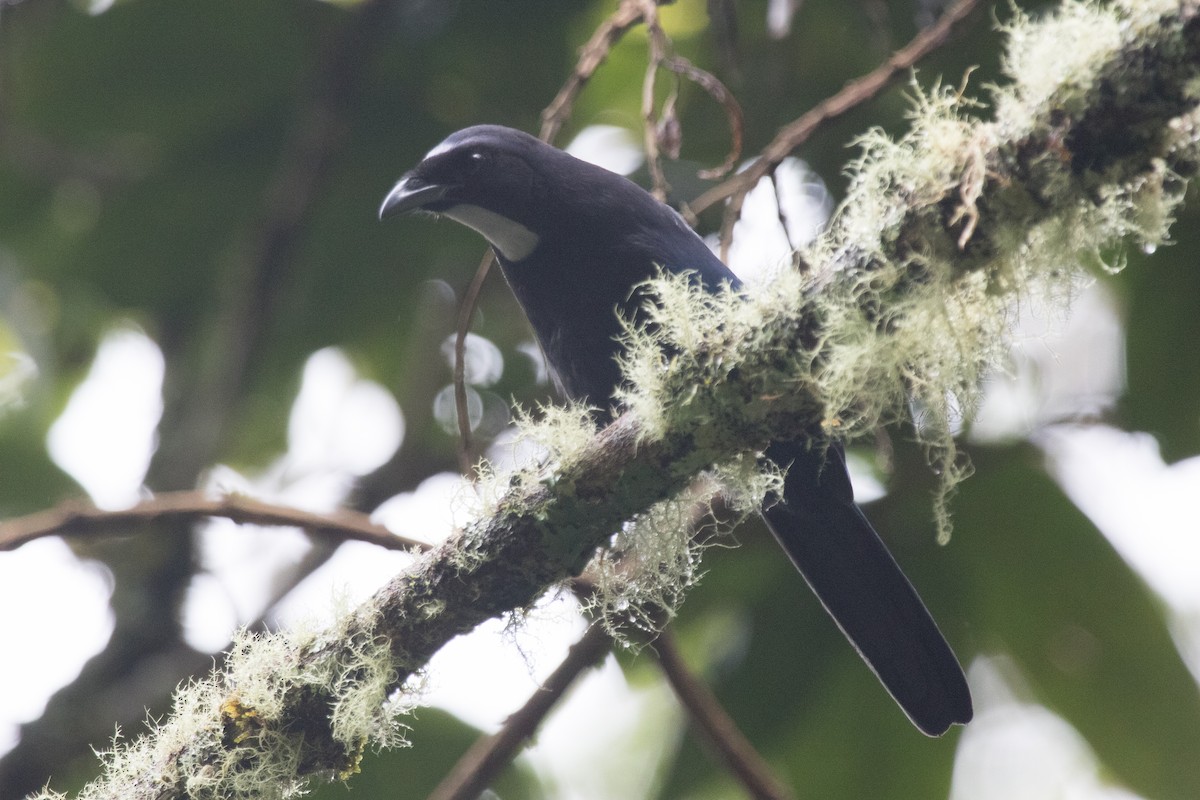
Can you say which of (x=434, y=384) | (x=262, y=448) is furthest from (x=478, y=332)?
(x=262, y=448)

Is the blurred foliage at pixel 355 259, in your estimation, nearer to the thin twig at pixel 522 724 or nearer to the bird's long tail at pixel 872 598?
the bird's long tail at pixel 872 598

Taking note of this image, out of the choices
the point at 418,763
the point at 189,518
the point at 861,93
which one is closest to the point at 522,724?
the point at 189,518

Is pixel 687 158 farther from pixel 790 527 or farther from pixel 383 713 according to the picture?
pixel 383 713

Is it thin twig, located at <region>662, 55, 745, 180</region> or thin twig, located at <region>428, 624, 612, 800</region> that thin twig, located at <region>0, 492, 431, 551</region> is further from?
thin twig, located at <region>662, 55, 745, 180</region>

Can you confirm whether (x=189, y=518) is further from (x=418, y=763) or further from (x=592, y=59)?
(x=418, y=763)

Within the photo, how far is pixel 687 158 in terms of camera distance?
441 cm

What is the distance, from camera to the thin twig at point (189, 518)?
2.23m

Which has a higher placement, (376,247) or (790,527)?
(376,247)

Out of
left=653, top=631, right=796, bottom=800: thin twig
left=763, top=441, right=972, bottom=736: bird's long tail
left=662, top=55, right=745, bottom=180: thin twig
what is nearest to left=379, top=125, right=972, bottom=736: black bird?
left=763, top=441, right=972, bottom=736: bird's long tail

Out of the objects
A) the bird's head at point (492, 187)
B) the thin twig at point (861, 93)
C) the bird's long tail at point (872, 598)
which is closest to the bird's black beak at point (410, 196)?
the bird's head at point (492, 187)

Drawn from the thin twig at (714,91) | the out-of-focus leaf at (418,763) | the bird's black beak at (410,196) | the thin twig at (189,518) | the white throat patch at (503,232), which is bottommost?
the out-of-focus leaf at (418,763)

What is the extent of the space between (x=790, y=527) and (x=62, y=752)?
248 centimetres

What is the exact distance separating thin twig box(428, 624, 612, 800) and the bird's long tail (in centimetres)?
51

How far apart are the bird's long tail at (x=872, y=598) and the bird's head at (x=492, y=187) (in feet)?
3.18
